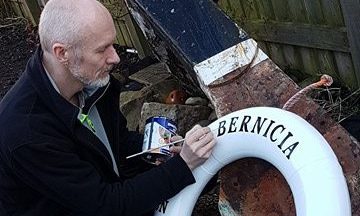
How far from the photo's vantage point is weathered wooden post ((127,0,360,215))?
299cm

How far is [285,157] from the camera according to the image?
2.75 metres

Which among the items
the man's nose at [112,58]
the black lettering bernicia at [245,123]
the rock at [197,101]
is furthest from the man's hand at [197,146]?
the rock at [197,101]

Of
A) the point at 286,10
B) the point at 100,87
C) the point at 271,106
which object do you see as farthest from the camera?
the point at 286,10

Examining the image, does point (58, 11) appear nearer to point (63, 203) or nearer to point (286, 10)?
point (63, 203)

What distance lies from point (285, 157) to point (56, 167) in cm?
88

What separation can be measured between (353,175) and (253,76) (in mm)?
727

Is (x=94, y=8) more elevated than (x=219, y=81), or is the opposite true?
(x=94, y=8)

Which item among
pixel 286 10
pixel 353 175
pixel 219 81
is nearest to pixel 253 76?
pixel 219 81

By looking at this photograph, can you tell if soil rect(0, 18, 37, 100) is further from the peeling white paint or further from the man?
the man

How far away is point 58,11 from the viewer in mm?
2762

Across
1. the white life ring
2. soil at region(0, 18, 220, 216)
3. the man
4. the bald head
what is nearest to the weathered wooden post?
the white life ring

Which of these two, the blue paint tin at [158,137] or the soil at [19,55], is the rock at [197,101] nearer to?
the soil at [19,55]

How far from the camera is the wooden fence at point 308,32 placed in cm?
424

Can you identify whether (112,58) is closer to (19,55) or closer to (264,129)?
(264,129)
